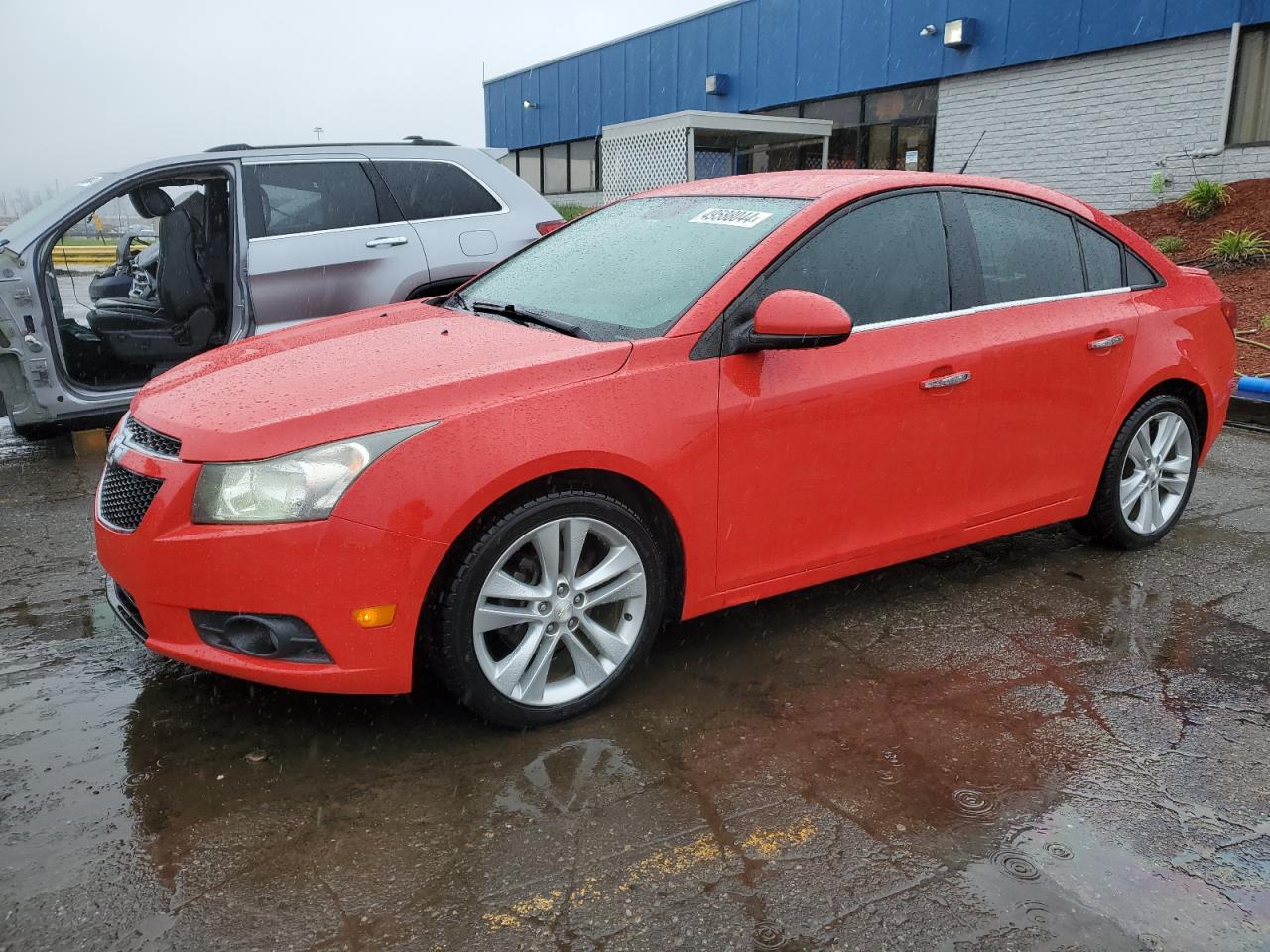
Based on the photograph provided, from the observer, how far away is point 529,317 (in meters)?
3.51

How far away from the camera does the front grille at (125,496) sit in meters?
2.83

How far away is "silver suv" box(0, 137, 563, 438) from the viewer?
5984 millimetres

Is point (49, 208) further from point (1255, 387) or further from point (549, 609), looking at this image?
point (1255, 387)

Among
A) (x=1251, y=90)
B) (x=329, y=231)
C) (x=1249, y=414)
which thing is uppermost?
(x=1251, y=90)

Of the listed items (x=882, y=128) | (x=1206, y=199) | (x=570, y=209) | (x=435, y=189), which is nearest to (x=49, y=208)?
(x=435, y=189)

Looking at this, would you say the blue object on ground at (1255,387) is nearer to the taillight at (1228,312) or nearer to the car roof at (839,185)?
the taillight at (1228,312)

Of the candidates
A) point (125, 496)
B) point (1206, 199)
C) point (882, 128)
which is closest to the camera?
point (125, 496)

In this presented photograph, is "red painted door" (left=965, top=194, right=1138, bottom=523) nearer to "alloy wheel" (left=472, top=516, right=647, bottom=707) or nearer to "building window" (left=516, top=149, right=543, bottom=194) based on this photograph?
"alloy wheel" (left=472, top=516, right=647, bottom=707)

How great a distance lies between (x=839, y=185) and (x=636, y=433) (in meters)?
1.34

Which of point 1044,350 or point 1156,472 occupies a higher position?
point 1044,350

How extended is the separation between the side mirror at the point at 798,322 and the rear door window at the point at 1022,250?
1019mm

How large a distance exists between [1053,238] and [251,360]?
10.2ft

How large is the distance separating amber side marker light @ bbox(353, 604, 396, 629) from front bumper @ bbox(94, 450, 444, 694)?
0.5 inches

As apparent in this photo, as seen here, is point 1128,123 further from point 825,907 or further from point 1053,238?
point 825,907
